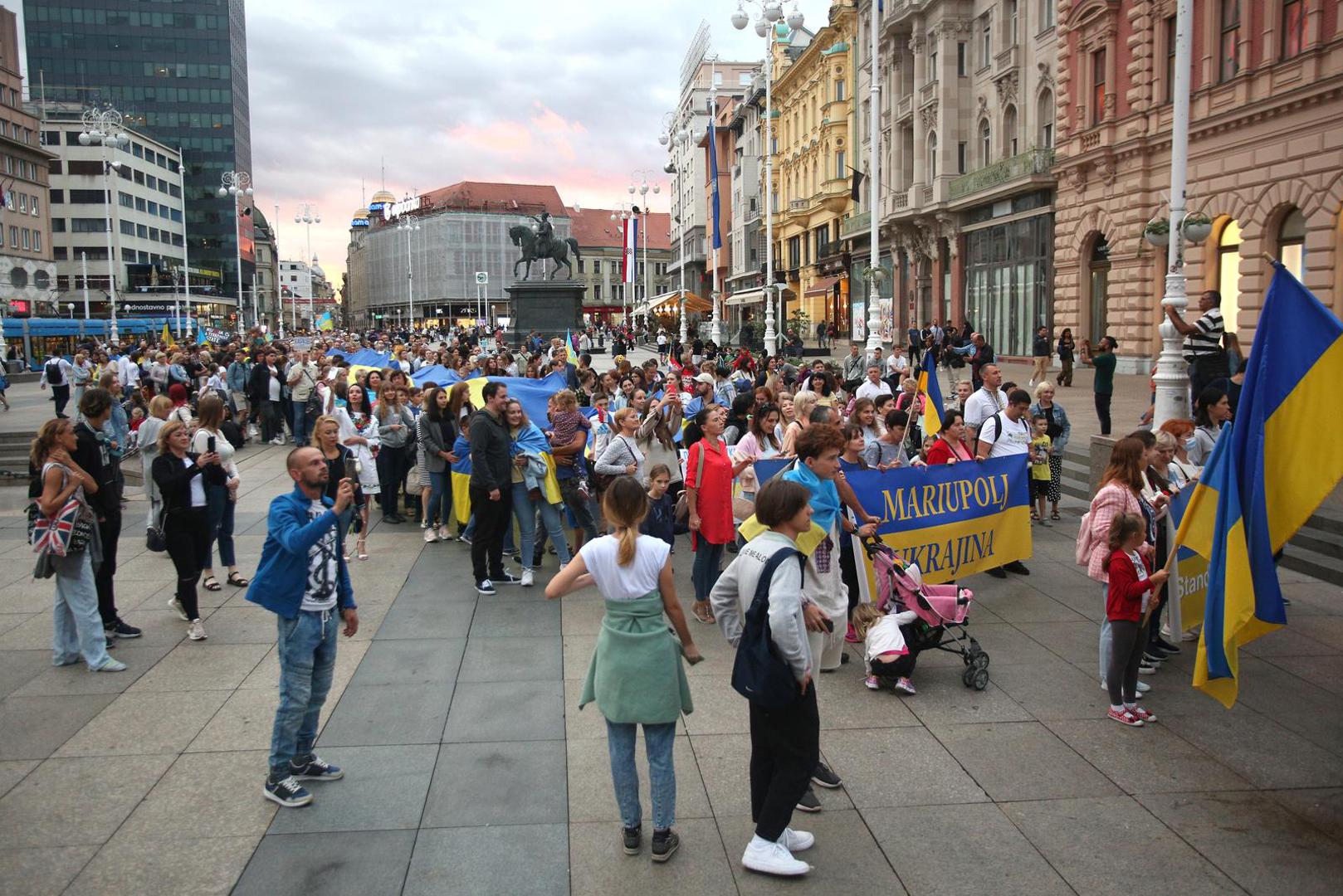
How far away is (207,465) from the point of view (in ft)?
26.9

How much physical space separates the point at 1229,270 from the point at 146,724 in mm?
25807

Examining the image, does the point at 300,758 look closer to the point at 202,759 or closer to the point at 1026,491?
the point at 202,759

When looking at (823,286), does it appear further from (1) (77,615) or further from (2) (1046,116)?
(1) (77,615)

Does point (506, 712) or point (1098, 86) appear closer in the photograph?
point (506, 712)

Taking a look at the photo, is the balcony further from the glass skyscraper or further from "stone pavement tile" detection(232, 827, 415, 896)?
the glass skyscraper

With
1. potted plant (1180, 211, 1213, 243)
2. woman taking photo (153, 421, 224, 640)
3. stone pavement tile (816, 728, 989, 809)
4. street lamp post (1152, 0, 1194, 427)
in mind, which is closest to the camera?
stone pavement tile (816, 728, 989, 809)

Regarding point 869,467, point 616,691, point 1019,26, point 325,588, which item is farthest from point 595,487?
point 1019,26

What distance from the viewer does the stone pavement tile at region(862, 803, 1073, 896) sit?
A: 14.4 feet

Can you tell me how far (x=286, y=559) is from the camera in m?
5.07

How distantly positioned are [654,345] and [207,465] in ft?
167

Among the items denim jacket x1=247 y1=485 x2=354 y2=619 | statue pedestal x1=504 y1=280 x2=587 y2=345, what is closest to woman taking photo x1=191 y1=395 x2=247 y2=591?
denim jacket x1=247 y1=485 x2=354 y2=619

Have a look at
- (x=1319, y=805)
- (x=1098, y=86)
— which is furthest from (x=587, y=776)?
(x=1098, y=86)

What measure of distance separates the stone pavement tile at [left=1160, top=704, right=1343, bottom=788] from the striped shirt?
21.3 feet

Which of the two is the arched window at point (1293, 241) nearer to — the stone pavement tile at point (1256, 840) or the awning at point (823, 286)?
the stone pavement tile at point (1256, 840)
